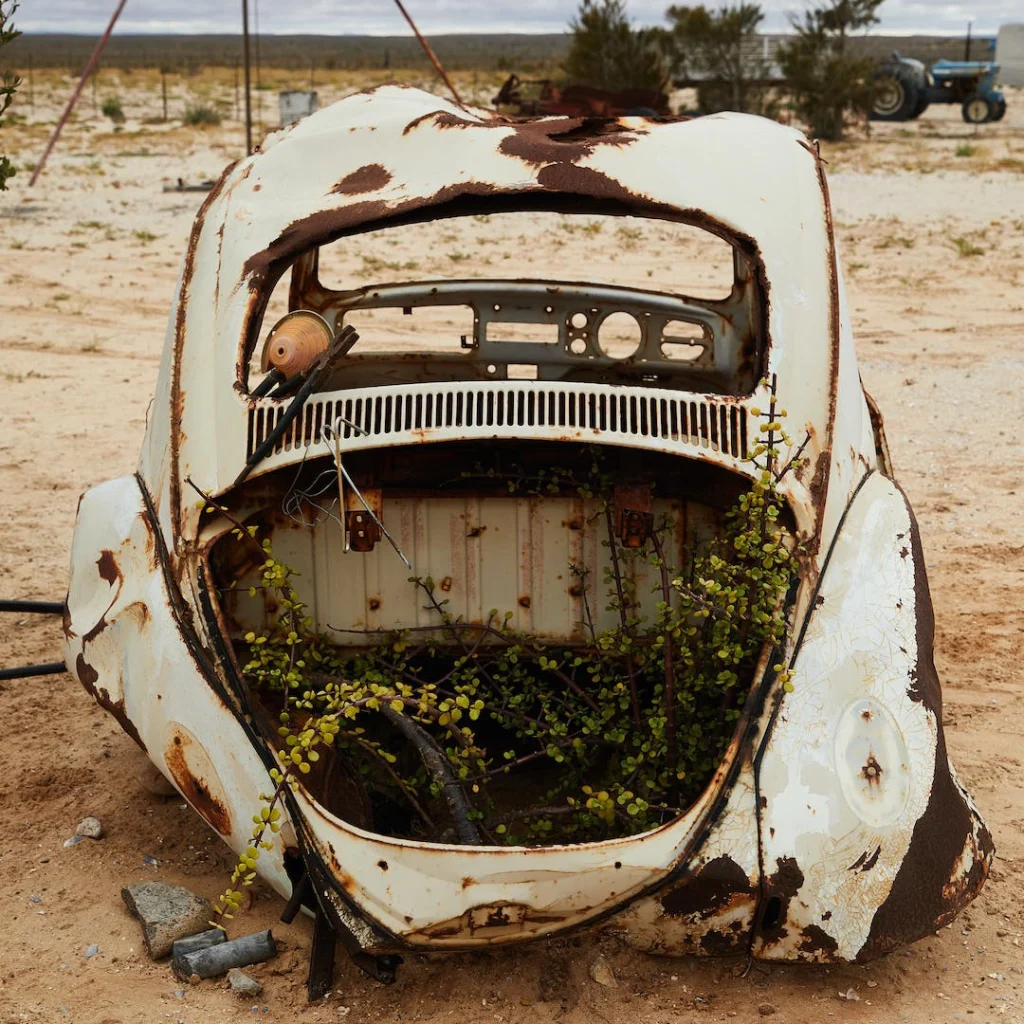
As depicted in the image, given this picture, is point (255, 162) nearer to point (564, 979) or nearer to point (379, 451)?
point (379, 451)

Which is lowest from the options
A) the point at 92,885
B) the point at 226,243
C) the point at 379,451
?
the point at 92,885

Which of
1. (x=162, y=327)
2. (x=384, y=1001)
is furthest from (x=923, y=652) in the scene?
(x=162, y=327)

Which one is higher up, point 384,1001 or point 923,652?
point 923,652

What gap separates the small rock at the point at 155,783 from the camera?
148 inches

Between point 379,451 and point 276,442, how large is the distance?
38 centimetres

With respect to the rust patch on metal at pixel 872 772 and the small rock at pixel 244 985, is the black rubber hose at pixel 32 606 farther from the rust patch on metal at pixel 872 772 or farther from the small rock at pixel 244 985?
the rust patch on metal at pixel 872 772

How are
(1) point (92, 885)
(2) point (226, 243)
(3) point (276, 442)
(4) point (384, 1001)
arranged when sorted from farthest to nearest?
(2) point (226, 243) → (1) point (92, 885) → (3) point (276, 442) → (4) point (384, 1001)

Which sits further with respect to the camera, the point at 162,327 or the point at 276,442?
the point at 162,327

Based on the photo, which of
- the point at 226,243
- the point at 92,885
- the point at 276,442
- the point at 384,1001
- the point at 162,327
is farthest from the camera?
the point at 162,327

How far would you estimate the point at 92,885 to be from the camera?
3391 mm

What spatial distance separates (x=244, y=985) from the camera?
2922mm

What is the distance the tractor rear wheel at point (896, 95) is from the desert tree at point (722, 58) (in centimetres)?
281

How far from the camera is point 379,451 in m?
3.48

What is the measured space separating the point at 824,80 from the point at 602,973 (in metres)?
23.0
